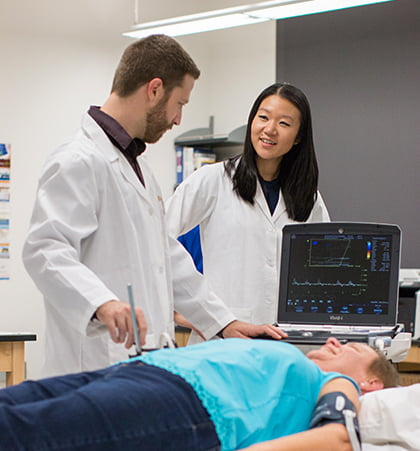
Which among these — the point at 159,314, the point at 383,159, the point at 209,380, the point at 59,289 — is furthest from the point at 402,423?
the point at 383,159

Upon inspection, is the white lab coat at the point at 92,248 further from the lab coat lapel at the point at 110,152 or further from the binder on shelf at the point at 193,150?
the binder on shelf at the point at 193,150

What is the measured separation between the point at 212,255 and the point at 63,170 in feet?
3.17

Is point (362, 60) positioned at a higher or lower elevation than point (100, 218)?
higher


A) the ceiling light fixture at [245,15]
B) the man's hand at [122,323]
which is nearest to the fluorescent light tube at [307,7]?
the ceiling light fixture at [245,15]

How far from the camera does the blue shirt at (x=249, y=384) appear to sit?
5.22ft

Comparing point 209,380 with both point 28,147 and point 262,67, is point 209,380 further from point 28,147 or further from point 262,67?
point 262,67

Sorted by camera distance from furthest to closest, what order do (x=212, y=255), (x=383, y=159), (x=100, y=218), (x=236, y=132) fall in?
(x=236, y=132), (x=383, y=159), (x=212, y=255), (x=100, y=218)

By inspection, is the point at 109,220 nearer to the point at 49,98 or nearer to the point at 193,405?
the point at 193,405

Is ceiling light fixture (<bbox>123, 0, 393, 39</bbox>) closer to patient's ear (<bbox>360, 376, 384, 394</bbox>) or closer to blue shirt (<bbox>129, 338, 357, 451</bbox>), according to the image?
patient's ear (<bbox>360, 376, 384, 394</bbox>)

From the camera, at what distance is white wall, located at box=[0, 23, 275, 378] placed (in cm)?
488

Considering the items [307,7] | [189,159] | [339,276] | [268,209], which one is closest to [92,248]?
[339,276]

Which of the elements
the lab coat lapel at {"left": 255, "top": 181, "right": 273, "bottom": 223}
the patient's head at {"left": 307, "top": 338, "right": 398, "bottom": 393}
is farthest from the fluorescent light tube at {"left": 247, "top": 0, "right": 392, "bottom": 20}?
the patient's head at {"left": 307, "top": 338, "right": 398, "bottom": 393}

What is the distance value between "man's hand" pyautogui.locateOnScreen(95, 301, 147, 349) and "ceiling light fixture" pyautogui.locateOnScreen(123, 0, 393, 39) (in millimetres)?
2814

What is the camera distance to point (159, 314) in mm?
2125
